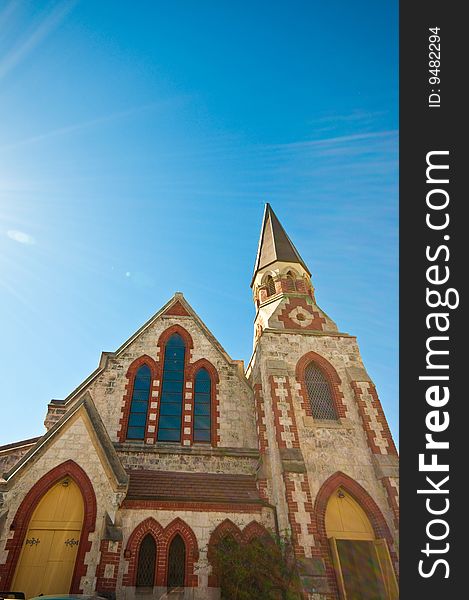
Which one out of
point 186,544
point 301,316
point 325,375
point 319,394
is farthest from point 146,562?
point 301,316

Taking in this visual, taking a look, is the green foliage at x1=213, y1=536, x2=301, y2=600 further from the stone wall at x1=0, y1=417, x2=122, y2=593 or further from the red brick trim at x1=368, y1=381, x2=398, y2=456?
the red brick trim at x1=368, y1=381, x2=398, y2=456

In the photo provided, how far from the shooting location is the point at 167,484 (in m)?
13.6

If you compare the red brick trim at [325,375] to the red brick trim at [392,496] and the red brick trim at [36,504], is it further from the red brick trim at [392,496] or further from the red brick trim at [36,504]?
the red brick trim at [36,504]

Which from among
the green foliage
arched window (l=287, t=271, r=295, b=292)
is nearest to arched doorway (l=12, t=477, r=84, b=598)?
the green foliage

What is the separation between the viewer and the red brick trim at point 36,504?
34.9ft

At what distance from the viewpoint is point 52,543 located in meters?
11.3

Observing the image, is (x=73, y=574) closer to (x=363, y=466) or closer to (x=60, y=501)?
(x=60, y=501)

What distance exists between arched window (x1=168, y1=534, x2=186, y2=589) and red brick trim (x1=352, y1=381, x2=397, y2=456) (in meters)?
7.23

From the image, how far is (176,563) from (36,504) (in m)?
4.49

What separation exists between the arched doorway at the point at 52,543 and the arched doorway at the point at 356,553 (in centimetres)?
772

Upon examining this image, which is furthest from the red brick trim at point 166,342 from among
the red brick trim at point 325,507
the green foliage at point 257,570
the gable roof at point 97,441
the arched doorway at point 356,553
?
the arched doorway at point 356,553

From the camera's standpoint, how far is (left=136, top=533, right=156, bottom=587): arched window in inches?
447

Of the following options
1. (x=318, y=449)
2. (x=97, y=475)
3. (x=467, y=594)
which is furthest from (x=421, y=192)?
(x=97, y=475)

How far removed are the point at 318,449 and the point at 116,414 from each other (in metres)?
8.02
